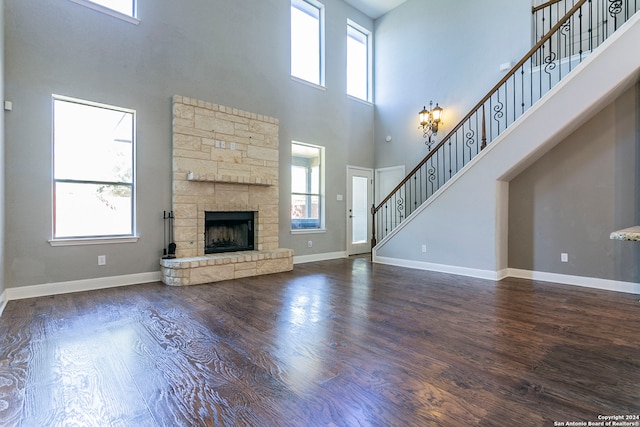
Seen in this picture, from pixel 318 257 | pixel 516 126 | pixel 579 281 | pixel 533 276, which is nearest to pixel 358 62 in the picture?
pixel 516 126

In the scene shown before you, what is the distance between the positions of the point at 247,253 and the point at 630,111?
225 inches

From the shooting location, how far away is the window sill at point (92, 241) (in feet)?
13.3

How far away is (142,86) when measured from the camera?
4676 mm

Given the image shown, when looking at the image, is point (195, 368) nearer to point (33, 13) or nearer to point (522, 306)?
point (522, 306)

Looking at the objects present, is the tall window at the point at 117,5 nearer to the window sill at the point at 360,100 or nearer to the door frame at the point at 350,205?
the window sill at the point at 360,100

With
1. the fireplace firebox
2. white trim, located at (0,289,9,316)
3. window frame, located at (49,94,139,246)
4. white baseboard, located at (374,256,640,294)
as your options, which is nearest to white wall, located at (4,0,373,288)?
window frame, located at (49,94,139,246)

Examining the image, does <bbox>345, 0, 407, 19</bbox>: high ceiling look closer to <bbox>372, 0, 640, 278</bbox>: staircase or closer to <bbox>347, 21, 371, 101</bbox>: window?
<bbox>347, 21, 371, 101</bbox>: window

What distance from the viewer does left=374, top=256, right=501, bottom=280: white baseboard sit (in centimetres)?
492

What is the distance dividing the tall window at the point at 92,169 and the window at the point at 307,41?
3.52 m

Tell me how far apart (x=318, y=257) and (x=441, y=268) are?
250 centimetres

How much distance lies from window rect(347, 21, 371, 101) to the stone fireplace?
9.25 ft

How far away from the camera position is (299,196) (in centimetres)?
674

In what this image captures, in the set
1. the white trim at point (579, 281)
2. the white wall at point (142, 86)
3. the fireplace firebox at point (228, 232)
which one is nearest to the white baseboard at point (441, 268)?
the white trim at point (579, 281)

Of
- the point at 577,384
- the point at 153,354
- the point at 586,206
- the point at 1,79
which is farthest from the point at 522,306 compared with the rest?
the point at 1,79
